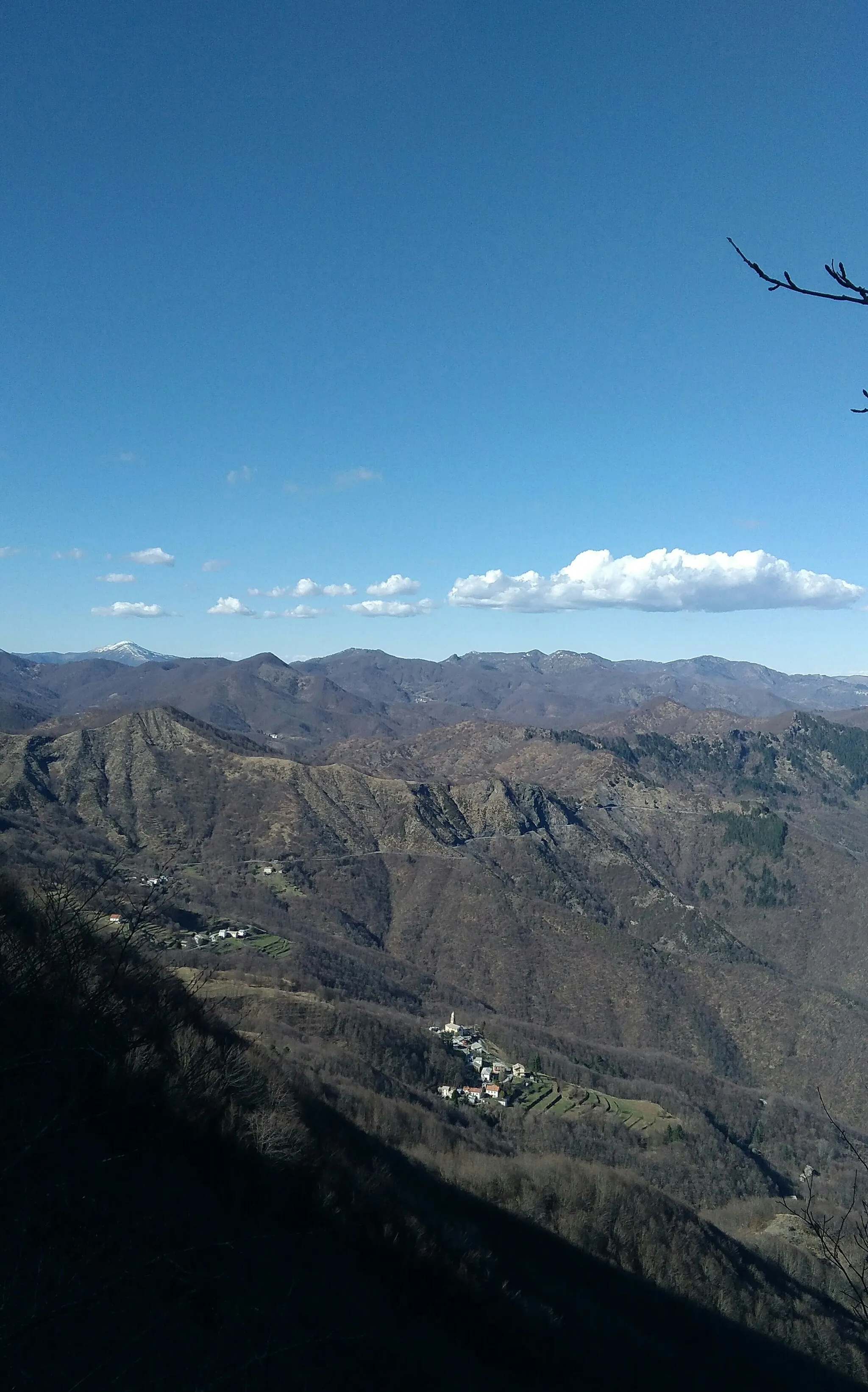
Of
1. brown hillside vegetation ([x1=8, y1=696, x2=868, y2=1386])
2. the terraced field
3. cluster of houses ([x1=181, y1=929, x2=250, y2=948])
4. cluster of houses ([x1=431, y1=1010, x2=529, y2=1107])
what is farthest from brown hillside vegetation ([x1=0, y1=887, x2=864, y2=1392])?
cluster of houses ([x1=181, y1=929, x2=250, y2=948])

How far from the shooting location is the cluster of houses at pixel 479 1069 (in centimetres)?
7000

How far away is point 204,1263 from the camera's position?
13.8 meters

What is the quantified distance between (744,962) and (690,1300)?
154092 mm

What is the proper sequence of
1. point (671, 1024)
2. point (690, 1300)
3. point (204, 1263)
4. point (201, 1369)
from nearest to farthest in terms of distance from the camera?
point (201, 1369) < point (204, 1263) < point (690, 1300) < point (671, 1024)

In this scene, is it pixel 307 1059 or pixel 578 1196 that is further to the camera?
pixel 307 1059

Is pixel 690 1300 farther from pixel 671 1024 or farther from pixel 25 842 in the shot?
pixel 671 1024

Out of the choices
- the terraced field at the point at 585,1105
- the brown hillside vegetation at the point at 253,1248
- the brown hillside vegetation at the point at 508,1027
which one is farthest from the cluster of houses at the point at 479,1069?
the brown hillside vegetation at the point at 253,1248

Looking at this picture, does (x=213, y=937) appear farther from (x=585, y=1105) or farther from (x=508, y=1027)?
(x=585, y=1105)

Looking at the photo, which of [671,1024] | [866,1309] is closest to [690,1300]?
[866,1309]

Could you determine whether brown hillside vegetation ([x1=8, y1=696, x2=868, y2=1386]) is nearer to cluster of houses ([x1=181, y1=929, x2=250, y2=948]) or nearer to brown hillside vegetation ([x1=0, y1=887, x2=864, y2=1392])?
brown hillside vegetation ([x1=0, y1=887, x2=864, y2=1392])

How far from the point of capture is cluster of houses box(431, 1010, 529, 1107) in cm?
7000

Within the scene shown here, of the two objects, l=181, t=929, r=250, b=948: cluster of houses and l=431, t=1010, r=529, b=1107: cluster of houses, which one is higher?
l=181, t=929, r=250, b=948: cluster of houses

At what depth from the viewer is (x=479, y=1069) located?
81938 mm

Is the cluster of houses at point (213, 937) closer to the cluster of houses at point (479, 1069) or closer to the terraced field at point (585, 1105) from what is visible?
the cluster of houses at point (479, 1069)
